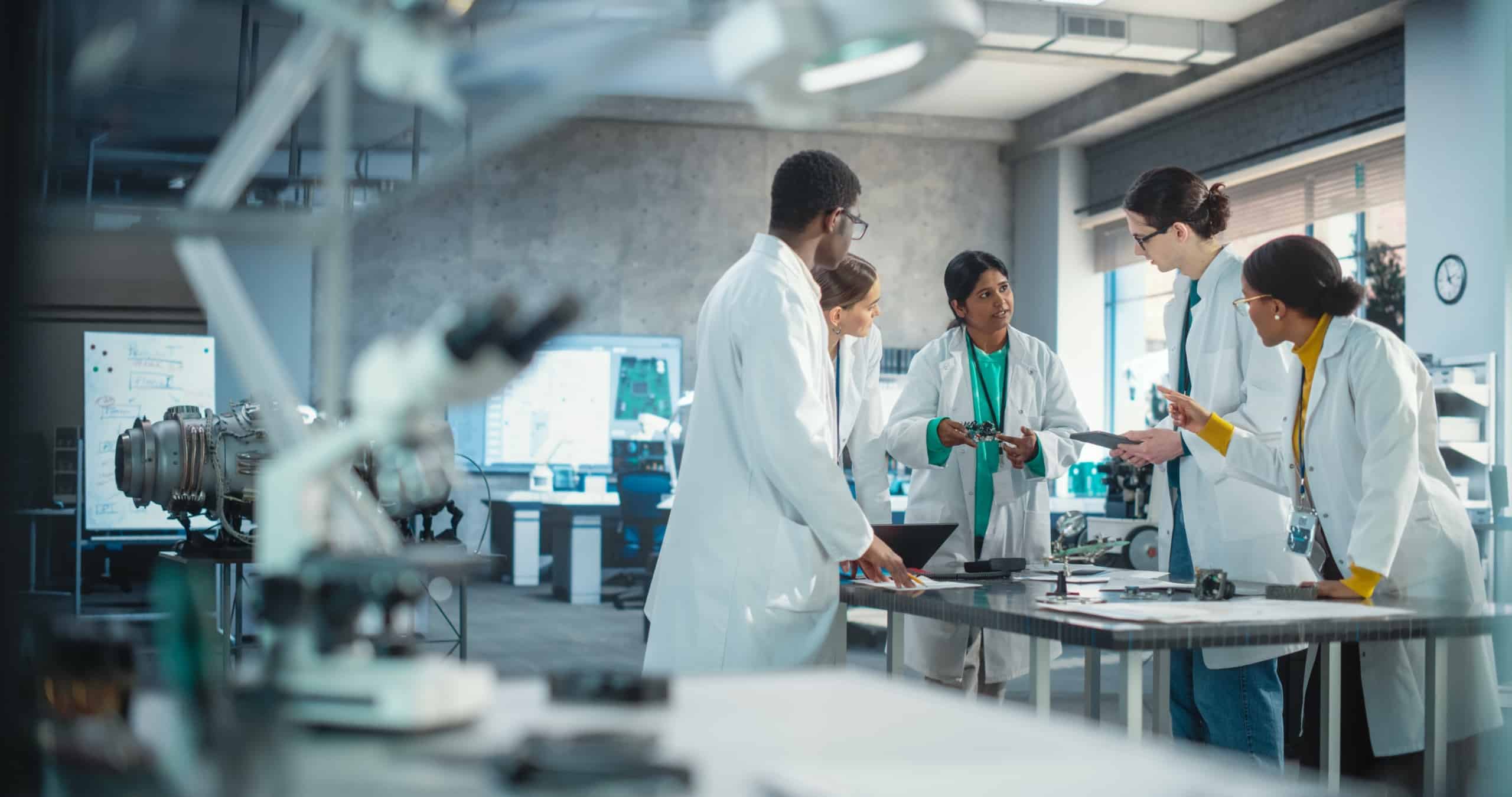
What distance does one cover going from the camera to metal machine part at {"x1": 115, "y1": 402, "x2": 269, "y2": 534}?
3520mm

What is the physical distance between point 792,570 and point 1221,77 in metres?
7.63

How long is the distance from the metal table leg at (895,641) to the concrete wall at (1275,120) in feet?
21.0

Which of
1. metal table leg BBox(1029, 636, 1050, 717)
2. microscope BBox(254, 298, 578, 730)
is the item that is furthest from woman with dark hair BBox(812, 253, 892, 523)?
microscope BBox(254, 298, 578, 730)

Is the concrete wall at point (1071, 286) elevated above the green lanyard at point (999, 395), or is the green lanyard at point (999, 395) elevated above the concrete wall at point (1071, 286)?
the concrete wall at point (1071, 286)

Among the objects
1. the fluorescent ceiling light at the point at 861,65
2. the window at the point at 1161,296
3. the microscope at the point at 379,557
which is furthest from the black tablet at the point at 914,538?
the window at the point at 1161,296

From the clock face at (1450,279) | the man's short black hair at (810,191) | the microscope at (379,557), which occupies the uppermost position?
the clock face at (1450,279)

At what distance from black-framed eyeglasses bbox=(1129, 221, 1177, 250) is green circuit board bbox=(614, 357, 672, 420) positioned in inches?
309

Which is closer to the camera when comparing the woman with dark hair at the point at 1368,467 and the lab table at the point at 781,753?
the lab table at the point at 781,753

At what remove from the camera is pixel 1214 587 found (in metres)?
2.21

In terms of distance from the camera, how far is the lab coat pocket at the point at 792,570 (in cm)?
215

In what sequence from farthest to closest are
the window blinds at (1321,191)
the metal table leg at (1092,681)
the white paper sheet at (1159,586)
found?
the window blinds at (1321,191) < the metal table leg at (1092,681) < the white paper sheet at (1159,586)

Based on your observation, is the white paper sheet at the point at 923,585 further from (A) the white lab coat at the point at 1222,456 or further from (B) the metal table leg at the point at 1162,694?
(A) the white lab coat at the point at 1222,456

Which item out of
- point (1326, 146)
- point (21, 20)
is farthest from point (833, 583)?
point (1326, 146)

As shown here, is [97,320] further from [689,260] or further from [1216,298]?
[1216,298]
